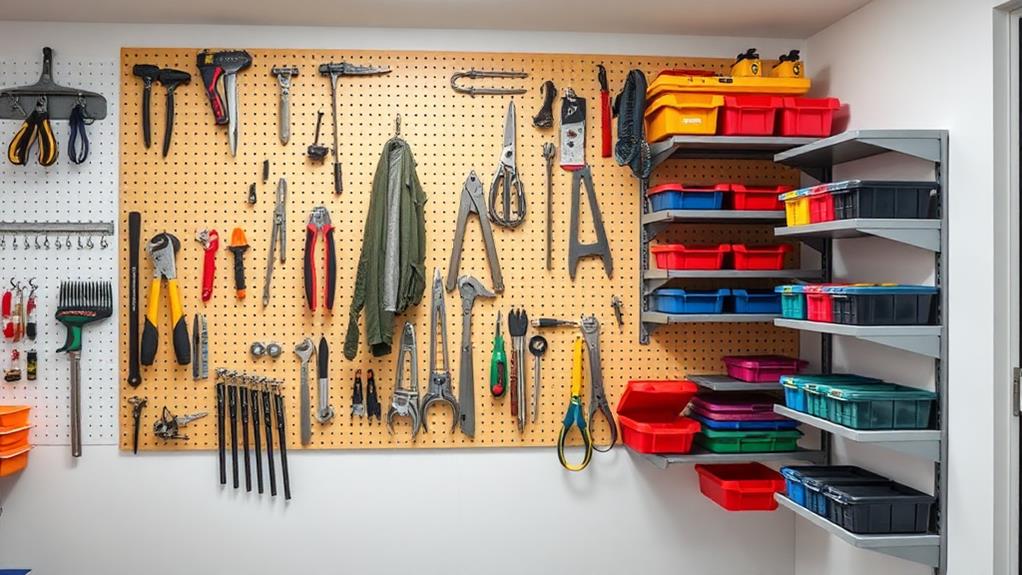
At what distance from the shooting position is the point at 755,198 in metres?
2.77

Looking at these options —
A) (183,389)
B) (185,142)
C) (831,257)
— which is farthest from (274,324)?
(831,257)

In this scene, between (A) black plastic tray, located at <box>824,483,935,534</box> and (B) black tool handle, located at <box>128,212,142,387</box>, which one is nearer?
(A) black plastic tray, located at <box>824,483,935,534</box>

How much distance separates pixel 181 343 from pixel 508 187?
1.40 meters

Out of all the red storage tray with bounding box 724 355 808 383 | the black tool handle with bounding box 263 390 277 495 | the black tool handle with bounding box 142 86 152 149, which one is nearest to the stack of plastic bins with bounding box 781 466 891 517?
the red storage tray with bounding box 724 355 808 383

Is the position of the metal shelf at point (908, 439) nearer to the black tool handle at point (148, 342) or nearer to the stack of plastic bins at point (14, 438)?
the black tool handle at point (148, 342)

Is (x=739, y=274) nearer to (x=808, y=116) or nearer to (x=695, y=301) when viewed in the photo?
(x=695, y=301)

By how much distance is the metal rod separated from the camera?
280cm

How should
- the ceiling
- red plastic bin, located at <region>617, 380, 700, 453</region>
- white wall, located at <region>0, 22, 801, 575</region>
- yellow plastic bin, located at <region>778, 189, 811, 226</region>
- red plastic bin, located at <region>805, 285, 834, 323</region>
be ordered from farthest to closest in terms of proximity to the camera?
white wall, located at <region>0, 22, 801, 575</region>
red plastic bin, located at <region>617, 380, 700, 453</region>
the ceiling
yellow plastic bin, located at <region>778, 189, 811, 226</region>
red plastic bin, located at <region>805, 285, 834, 323</region>

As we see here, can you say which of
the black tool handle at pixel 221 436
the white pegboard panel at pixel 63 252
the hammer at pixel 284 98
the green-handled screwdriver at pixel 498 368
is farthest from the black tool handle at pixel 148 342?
the green-handled screwdriver at pixel 498 368

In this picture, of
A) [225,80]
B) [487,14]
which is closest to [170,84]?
[225,80]

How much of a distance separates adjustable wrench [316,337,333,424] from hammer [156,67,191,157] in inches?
38.7

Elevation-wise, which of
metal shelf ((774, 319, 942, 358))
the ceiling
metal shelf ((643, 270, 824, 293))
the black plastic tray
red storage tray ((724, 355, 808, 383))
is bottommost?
the black plastic tray

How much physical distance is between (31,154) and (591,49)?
2.23 m

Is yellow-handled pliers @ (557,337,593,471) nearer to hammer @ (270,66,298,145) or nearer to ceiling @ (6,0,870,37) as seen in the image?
ceiling @ (6,0,870,37)
